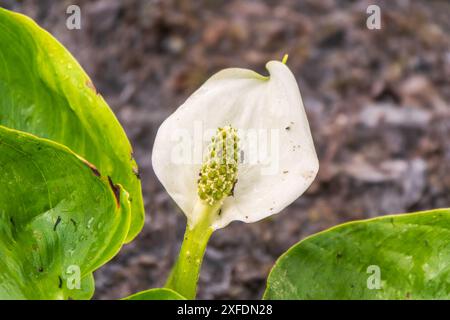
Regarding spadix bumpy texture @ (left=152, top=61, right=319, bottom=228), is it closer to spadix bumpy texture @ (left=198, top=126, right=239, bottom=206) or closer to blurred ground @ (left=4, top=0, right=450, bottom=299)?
spadix bumpy texture @ (left=198, top=126, right=239, bottom=206)

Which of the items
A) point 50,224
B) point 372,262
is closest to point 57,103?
point 50,224

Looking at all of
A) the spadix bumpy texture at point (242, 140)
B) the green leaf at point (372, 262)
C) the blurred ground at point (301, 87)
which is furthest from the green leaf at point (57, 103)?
the blurred ground at point (301, 87)

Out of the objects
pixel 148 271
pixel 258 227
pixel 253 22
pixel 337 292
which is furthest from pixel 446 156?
pixel 337 292

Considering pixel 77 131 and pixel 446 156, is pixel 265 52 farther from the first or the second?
pixel 77 131

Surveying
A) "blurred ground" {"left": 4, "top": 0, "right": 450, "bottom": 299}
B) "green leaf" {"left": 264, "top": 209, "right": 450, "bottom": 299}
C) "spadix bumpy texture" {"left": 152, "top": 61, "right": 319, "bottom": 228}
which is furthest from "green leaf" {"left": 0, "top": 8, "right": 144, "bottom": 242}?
"blurred ground" {"left": 4, "top": 0, "right": 450, "bottom": 299}

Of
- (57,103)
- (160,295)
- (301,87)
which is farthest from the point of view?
(301,87)

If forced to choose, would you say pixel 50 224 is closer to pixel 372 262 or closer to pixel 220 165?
pixel 220 165
